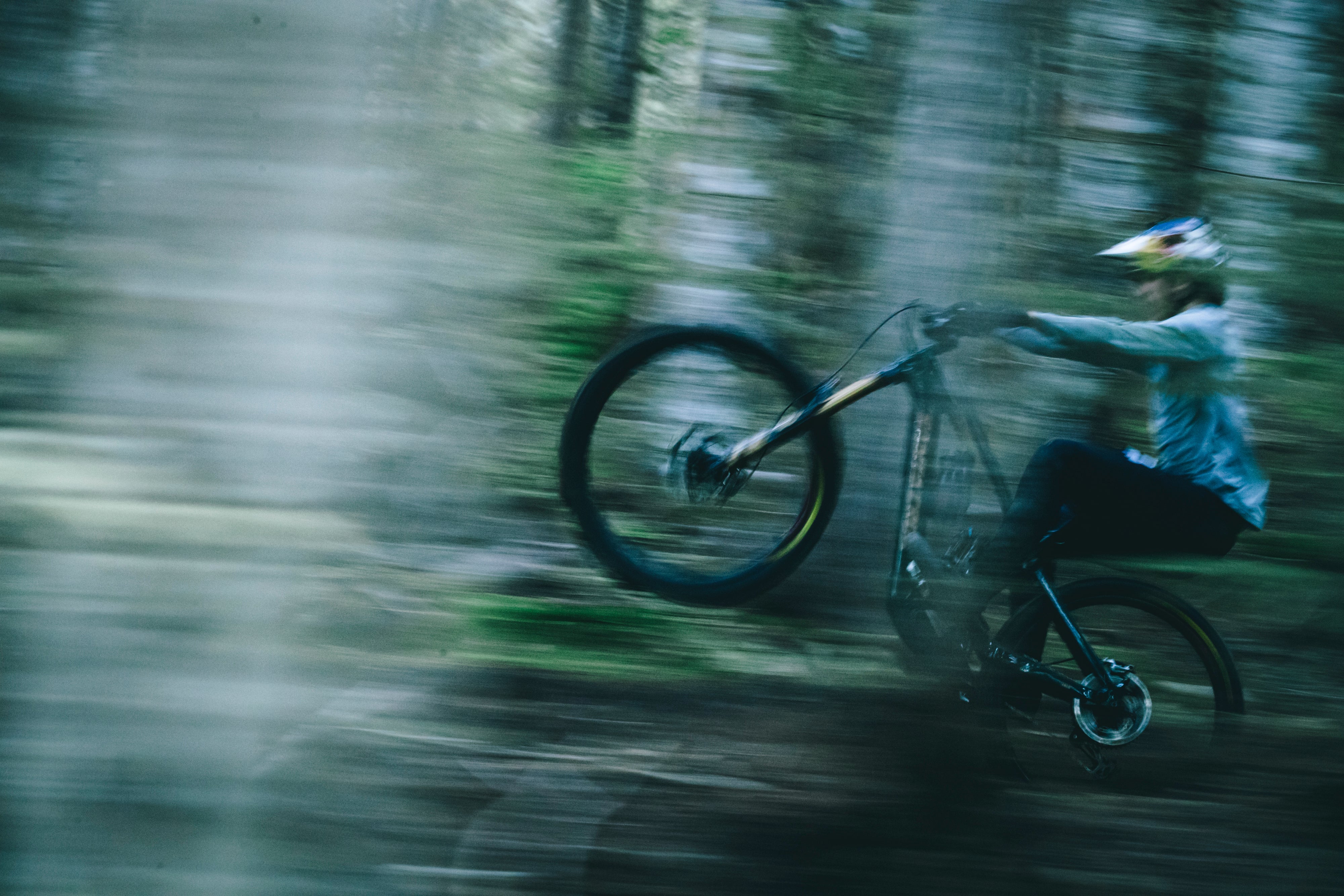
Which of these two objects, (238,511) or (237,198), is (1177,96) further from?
(238,511)

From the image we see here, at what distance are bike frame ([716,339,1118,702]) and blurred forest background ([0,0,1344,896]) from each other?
6cm

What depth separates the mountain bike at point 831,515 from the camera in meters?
2.02

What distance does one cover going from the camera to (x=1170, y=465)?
2.29m

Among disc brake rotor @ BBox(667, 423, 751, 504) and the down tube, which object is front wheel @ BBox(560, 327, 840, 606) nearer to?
disc brake rotor @ BBox(667, 423, 751, 504)

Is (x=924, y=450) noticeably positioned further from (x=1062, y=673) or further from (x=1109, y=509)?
(x=1062, y=673)

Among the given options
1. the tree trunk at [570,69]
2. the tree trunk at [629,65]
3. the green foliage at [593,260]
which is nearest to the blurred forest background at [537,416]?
the green foliage at [593,260]

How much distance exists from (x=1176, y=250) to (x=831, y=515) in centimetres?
107

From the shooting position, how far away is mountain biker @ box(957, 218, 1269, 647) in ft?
7.10

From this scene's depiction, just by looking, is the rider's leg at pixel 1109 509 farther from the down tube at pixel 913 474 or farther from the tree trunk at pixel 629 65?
the tree trunk at pixel 629 65

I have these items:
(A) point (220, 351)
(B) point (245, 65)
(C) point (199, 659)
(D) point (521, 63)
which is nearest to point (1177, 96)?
(D) point (521, 63)

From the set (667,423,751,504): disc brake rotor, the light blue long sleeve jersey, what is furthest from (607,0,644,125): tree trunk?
the light blue long sleeve jersey

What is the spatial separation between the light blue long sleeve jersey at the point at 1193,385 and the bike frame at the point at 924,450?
0.27 meters

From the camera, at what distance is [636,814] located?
177 centimetres

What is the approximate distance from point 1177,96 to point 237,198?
2025 mm
